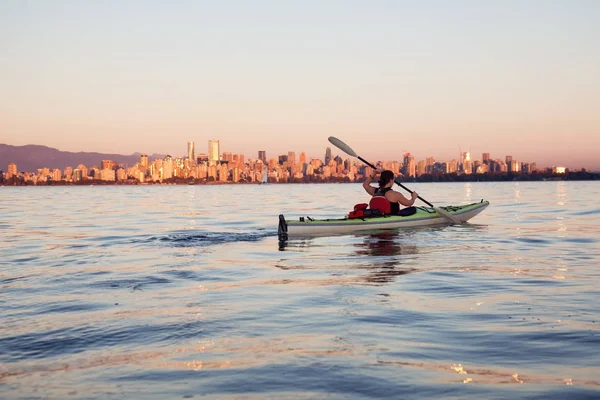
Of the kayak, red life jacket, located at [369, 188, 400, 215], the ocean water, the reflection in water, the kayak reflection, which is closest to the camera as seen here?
the ocean water

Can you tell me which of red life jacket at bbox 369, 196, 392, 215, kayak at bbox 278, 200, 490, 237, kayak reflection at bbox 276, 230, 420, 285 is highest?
red life jacket at bbox 369, 196, 392, 215

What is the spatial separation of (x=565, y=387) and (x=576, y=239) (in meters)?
15.1

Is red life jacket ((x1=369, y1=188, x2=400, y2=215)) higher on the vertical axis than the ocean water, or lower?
higher

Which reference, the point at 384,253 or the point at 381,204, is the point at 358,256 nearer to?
the point at 384,253

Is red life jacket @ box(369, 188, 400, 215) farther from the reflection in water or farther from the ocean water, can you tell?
the ocean water

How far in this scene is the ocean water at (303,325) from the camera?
17.2 feet

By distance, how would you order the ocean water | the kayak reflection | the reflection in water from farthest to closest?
the kayak reflection → the reflection in water → the ocean water

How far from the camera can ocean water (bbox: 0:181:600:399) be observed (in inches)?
206

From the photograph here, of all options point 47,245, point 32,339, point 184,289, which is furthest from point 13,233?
point 32,339

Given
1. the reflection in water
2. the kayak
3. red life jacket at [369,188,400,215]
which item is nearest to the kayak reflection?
the reflection in water

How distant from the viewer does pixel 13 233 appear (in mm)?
23391

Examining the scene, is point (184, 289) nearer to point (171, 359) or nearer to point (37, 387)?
point (171, 359)

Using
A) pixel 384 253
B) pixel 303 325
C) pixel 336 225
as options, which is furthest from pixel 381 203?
pixel 303 325

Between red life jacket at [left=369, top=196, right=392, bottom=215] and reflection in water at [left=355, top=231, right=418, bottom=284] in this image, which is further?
red life jacket at [left=369, top=196, right=392, bottom=215]
